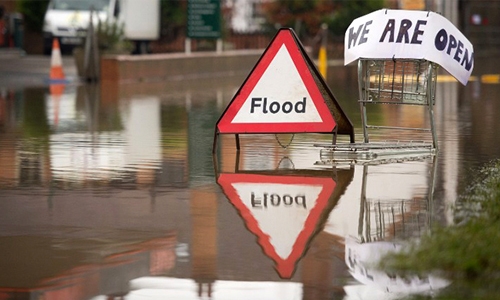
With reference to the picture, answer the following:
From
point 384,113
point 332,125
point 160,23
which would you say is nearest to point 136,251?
point 332,125

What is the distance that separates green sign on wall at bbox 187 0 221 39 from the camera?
34.7 m

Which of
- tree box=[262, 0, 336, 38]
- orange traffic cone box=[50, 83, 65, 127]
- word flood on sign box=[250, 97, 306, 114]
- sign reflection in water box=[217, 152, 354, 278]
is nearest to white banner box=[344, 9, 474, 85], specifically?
word flood on sign box=[250, 97, 306, 114]

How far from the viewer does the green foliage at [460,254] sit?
22.6ft

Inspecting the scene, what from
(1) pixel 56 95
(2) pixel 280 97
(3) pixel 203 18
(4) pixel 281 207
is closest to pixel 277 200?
(4) pixel 281 207

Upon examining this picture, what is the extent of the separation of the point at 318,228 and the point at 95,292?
2.34 metres

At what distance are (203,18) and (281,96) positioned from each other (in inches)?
856

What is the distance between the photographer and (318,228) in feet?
28.6

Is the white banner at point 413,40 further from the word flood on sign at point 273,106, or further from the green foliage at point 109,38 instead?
the green foliage at point 109,38

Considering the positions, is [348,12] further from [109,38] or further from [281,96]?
[281,96]

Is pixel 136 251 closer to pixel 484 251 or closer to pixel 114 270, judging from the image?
pixel 114 270

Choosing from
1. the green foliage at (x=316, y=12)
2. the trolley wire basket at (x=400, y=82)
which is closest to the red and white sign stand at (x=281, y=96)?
the trolley wire basket at (x=400, y=82)

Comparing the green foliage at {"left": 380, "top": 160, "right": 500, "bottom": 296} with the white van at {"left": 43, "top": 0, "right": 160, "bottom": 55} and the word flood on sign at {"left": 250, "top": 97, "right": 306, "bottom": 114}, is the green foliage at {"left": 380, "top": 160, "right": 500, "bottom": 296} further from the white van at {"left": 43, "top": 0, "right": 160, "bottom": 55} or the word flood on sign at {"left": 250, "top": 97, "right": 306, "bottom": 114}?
the white van at {"left": 43, "top": 0, "right": 160, "bottom": 55}

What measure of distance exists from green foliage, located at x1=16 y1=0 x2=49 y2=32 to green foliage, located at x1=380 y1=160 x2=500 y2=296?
141 ft

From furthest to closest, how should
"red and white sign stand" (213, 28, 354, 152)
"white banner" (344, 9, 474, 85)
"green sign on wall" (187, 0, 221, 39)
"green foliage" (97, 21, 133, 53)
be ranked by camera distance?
"green sign on wall" (187, 0, 221, 39) < "green foliage" (97, 21, 133, 53) < "red and white sign stand" (213, 28, 354, 152) < "white banner" (344, 9, 474, 85)
